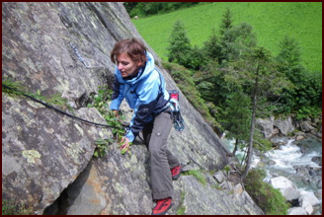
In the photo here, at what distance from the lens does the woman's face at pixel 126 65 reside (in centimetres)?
321

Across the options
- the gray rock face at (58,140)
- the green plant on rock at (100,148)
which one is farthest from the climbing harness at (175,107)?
the green plant on rock at (100,148)

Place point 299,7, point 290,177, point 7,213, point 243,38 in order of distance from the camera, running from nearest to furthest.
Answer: point 7,213 < point 290,177 < point 243,38 < point 299,7

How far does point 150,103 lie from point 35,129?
1.70m

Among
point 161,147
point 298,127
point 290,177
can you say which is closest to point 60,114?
point 161,147

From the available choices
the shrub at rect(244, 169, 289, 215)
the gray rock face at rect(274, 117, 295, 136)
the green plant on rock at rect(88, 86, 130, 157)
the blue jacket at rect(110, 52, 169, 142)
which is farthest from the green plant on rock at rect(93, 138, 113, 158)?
the gray rock face at rect(274, 117, 295, 136)

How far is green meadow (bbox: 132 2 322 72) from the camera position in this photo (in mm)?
35875

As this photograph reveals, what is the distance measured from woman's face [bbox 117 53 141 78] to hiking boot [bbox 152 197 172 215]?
2288 mm

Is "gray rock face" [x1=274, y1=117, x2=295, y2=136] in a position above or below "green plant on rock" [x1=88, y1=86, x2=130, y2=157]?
below

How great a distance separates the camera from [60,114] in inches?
136

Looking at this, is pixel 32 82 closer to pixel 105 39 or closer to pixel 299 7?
pixel 105 39

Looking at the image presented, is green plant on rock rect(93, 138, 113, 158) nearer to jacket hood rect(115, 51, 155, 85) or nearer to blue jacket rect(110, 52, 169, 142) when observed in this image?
blue jacket rect(110, 52, 169, 142)

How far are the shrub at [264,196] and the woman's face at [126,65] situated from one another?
11802mm

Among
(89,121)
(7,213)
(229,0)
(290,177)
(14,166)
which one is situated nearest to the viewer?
(7,213)

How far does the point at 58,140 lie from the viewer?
323 centimetres
